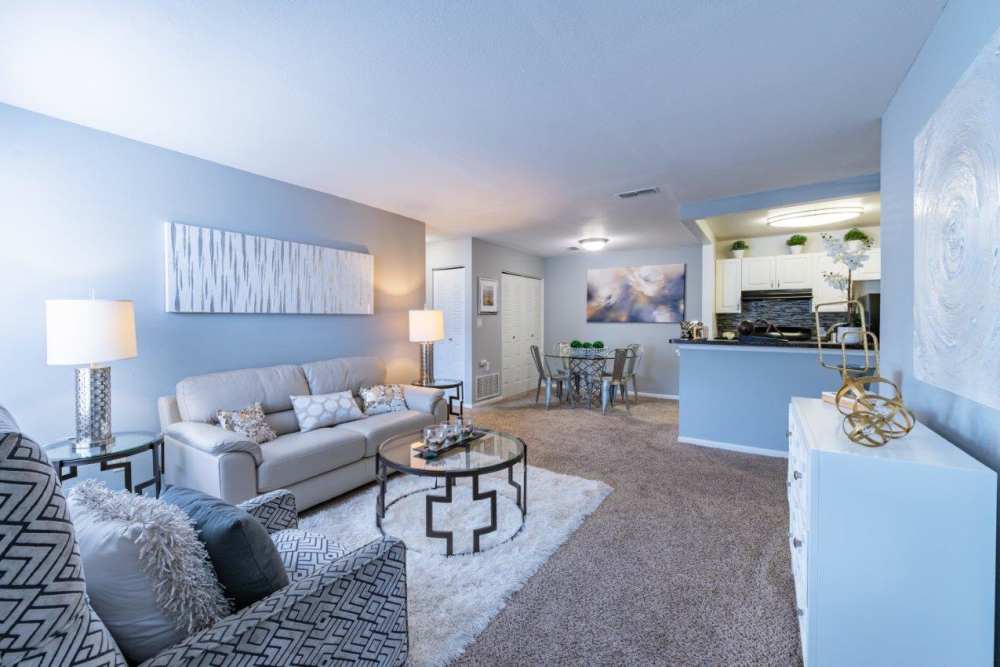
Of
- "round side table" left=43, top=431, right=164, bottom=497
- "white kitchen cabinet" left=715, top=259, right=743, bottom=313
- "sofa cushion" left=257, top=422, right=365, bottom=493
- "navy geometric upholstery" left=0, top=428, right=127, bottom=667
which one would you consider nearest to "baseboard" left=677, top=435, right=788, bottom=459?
"white kitchen cabinet" left=715, top=259, right=743, bottom=313

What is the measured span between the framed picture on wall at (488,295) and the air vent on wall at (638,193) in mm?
2589

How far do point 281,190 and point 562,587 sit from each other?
11.9 feet

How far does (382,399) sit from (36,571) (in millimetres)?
3047

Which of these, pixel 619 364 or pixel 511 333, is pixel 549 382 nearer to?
pixel 619 364

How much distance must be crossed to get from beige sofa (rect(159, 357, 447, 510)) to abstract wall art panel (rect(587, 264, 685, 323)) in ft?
14.1

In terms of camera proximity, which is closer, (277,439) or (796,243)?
(277,439)

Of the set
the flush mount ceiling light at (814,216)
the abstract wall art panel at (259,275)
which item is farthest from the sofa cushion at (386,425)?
the flush mount ceiling light at (814,216)

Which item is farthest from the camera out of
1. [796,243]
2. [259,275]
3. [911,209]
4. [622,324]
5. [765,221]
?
[622,324]

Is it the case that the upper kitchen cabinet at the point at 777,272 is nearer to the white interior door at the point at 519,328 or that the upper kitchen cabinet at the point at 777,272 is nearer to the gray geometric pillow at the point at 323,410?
the white interior door at the point at 519,328

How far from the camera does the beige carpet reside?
5.36 ft

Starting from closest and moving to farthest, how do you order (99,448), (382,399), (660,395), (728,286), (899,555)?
(899,555), (99,448), (382,399), (728,286), (660,395)

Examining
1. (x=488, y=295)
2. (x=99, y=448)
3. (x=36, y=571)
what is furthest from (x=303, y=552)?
(x=488, y=295)

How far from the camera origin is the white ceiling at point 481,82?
1681 mm

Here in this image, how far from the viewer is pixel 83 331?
7.22 ft
